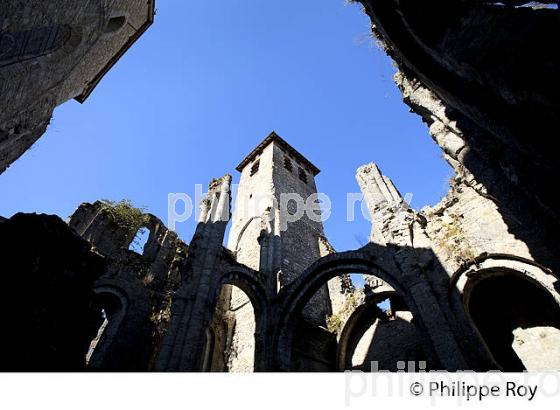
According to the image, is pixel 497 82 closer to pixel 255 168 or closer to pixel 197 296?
pixel 197 296

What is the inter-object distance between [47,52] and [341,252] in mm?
8824

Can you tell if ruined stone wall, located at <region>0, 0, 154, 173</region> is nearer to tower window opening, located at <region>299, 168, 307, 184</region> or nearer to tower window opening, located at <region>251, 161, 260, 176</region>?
tower window opening, located at <region>251, 161, 260, 176</region>

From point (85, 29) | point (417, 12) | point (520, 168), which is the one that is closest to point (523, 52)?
point (417, 12)

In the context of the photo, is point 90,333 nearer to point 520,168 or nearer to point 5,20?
point 5,20

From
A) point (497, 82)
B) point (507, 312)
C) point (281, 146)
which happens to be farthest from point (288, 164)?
point (497, 82)

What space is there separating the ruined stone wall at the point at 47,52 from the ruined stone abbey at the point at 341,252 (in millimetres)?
61

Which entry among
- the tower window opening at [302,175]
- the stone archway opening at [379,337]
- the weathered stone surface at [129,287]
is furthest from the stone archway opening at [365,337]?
the tower window opening at [302,175]

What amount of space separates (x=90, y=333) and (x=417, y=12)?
6.54 m

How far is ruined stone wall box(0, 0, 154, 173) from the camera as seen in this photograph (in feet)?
16.8

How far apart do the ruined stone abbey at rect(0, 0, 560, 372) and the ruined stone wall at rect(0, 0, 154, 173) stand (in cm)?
6

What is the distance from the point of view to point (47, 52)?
628 cm

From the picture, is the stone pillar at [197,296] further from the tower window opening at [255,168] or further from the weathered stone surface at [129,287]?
the tower window opening at [255,168]

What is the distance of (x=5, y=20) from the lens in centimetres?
461

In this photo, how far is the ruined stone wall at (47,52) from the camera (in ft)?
16.8
